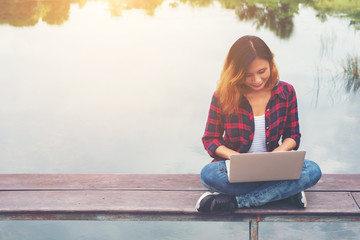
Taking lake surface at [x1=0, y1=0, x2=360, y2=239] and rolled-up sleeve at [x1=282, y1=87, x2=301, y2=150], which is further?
lake surface at [x1=0, y1=0, x2=360, y2=239]

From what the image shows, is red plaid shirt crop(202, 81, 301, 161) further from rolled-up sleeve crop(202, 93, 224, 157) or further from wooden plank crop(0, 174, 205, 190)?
wooden plank crop(0, 174, 205, 190)

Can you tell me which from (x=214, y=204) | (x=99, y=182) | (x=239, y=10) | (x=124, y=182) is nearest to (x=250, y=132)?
(x=214, y=204)

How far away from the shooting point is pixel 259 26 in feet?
54.5

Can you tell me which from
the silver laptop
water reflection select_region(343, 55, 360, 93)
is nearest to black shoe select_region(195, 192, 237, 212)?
the silver laptop

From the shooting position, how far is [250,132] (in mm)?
2387

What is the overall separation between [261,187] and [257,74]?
0.54m

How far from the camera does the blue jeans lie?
7.66 ft

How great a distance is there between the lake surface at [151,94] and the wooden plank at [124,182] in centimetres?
706

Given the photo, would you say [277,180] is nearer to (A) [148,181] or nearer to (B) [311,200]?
(B) [311,200]

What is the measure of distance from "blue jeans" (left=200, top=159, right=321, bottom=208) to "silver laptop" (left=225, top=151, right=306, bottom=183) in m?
0.07

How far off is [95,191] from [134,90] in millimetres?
Answer: 10830

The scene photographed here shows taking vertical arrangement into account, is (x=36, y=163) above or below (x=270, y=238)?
above

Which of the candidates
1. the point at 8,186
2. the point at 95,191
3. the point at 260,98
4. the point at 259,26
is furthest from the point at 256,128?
the point at 259,26

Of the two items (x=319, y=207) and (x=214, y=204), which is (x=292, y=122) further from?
(x=214, y=204)
